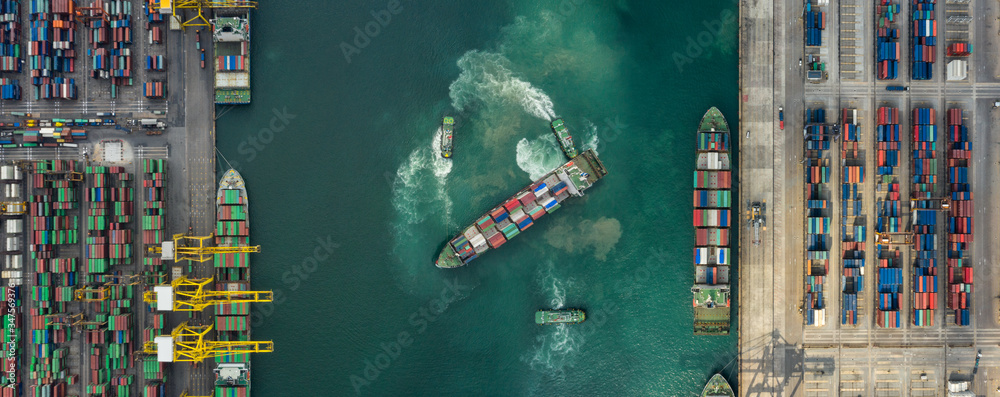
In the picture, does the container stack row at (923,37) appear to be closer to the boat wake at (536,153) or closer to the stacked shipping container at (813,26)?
the stacked shipping container at (813,26)

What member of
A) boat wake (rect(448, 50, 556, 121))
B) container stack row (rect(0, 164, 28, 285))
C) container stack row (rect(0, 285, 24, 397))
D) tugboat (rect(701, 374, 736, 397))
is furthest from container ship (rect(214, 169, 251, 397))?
tugboat (rect(701, 374, 736, 397))

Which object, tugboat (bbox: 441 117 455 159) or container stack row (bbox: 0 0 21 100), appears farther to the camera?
tugboat (bbox: 441 117 455 159)

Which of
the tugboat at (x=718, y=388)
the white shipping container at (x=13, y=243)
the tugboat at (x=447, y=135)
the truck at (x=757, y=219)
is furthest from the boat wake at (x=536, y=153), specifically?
the white shipping container at (x=13, y=243)

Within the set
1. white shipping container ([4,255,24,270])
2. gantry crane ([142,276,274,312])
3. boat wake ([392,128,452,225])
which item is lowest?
gantry crane ([142,276,274,312])

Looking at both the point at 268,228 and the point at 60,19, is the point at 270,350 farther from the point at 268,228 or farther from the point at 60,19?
the point at 60,19

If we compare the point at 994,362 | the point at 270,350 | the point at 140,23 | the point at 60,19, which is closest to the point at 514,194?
the point at 270,350

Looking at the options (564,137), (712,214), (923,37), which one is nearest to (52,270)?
(564,137)

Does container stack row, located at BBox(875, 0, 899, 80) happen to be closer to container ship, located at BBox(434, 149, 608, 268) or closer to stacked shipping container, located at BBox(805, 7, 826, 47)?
stacked shipping container, located at BBox(805, 7, 826, 47)
